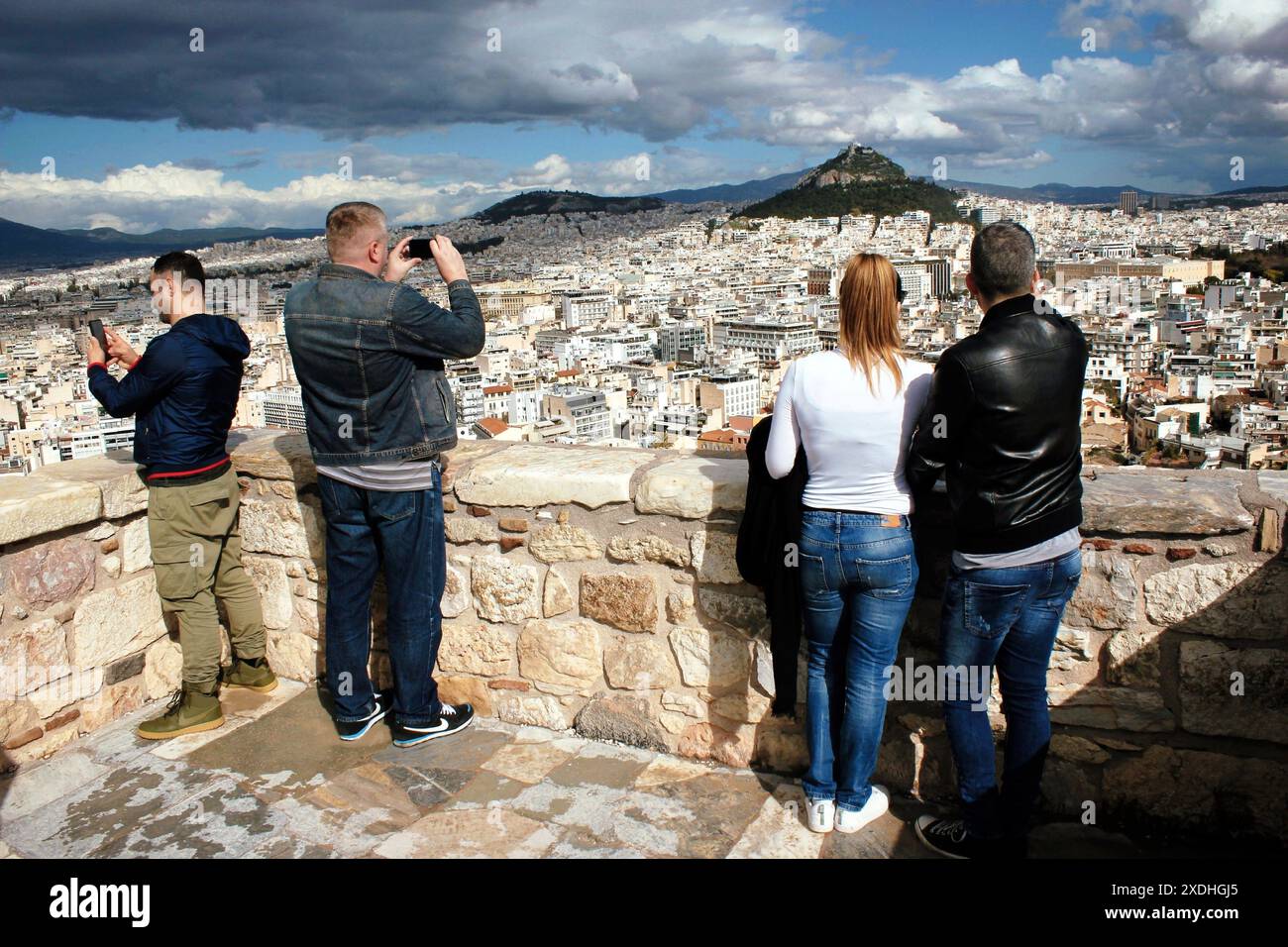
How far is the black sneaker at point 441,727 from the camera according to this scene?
7.39 ft

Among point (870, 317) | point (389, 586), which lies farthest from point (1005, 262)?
point (389, 586)

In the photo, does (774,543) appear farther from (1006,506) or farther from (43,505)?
(43,505)

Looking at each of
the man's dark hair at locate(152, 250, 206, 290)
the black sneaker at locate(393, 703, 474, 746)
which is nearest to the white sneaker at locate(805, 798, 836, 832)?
the black sneaker at locate(393, 703, 474, 746)

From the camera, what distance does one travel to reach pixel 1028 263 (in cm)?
161

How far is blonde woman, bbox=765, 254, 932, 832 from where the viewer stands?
1709mm

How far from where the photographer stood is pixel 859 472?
1.73 m

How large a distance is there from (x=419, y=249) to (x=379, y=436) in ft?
1.44

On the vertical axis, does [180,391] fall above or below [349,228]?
below

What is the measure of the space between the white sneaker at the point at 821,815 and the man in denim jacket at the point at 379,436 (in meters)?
0.92

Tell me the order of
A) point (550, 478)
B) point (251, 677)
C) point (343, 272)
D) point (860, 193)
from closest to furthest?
point (343, 272) < point (550, 478) < point (251, 677) < point (860, 193)

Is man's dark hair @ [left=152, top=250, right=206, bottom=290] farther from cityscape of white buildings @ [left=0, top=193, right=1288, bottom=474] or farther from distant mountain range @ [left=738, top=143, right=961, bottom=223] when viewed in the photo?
distant mountain range @ [left=738, top=143, right=961, bottom=223]

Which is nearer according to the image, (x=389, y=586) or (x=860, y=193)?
(x=389, y=586)
